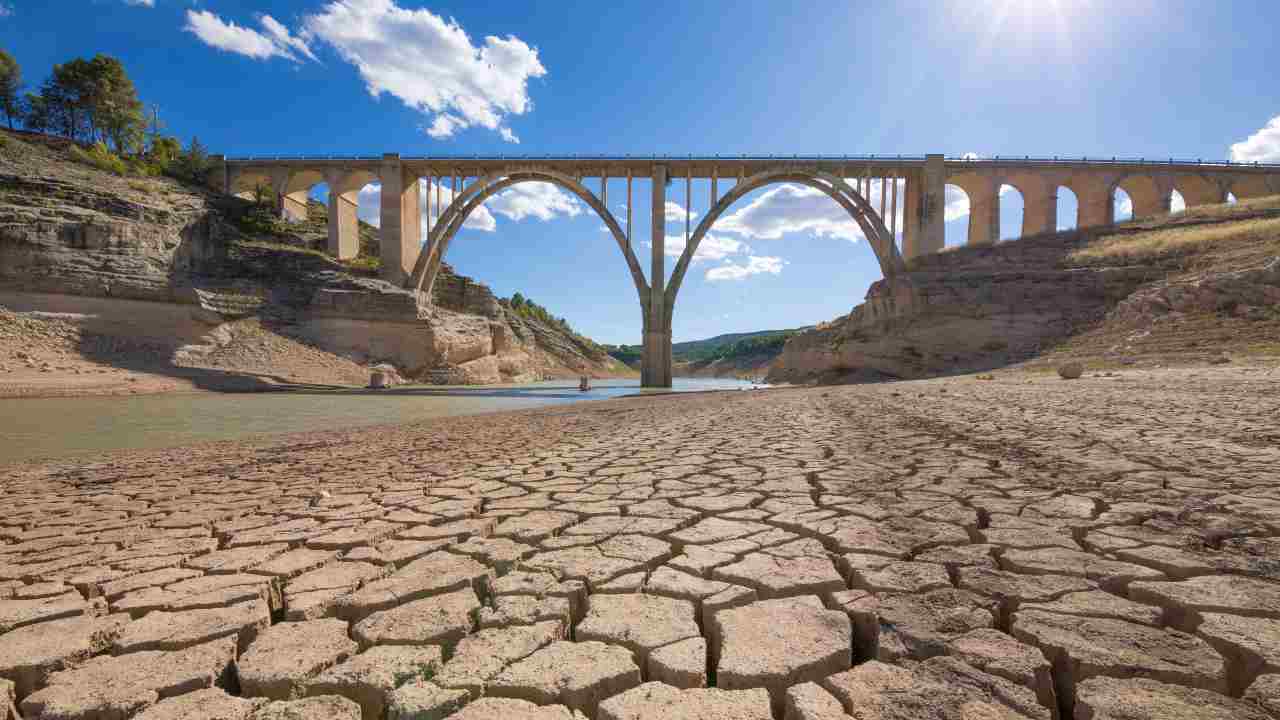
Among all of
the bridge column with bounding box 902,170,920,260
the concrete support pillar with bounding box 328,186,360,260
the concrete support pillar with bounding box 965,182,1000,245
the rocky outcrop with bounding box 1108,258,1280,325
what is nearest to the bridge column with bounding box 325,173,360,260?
the concrete support pillar with bounding box 328,186,360,260

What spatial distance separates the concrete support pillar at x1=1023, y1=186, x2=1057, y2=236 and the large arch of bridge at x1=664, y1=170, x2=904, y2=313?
687 cm

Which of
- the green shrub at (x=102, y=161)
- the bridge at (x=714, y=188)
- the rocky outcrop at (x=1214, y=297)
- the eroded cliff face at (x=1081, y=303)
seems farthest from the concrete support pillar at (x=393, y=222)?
the rocky outcrop at (x=1214, y=297)

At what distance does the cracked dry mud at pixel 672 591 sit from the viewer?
109 centimetres

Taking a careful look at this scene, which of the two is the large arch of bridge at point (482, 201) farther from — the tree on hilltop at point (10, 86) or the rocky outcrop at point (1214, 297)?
the tree on hilltop at point (10, 86)

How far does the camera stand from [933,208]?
2455 centimetres

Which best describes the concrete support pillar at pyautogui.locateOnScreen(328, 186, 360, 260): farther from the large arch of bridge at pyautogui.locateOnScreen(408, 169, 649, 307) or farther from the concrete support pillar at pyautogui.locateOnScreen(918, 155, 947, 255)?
the concrete support pillar at pyautogui.locateOnScreen(918, 155, 947, 255)

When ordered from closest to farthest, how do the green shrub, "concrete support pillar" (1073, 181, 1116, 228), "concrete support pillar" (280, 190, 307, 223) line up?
the green shrub < "concrete support pillar" (1073, 181, 1116, 228) < "concrete support pillar" (280, 190, 307, 223)

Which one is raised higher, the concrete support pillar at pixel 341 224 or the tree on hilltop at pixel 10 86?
the tree on hilltop at pixel 10 86

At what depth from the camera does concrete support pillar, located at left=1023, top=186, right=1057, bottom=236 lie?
24500 millimetres

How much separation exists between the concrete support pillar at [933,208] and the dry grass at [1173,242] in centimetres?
603

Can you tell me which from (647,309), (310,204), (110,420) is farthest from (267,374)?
(310,204)

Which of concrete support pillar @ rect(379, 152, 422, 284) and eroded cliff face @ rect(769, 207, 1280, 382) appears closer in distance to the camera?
eroded cliff face @ rect(769, 207, 1280, 382)

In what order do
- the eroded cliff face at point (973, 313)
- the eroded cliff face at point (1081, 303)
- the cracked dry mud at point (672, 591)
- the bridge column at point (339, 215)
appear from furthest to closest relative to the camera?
the bridge column at point (339, 215), the eroded cliff face at point (973, 313), the eroded cliff face at point (1081, 303), the cracked dry mud at point (672, 591)

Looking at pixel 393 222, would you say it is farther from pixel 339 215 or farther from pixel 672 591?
pixel 672 591
